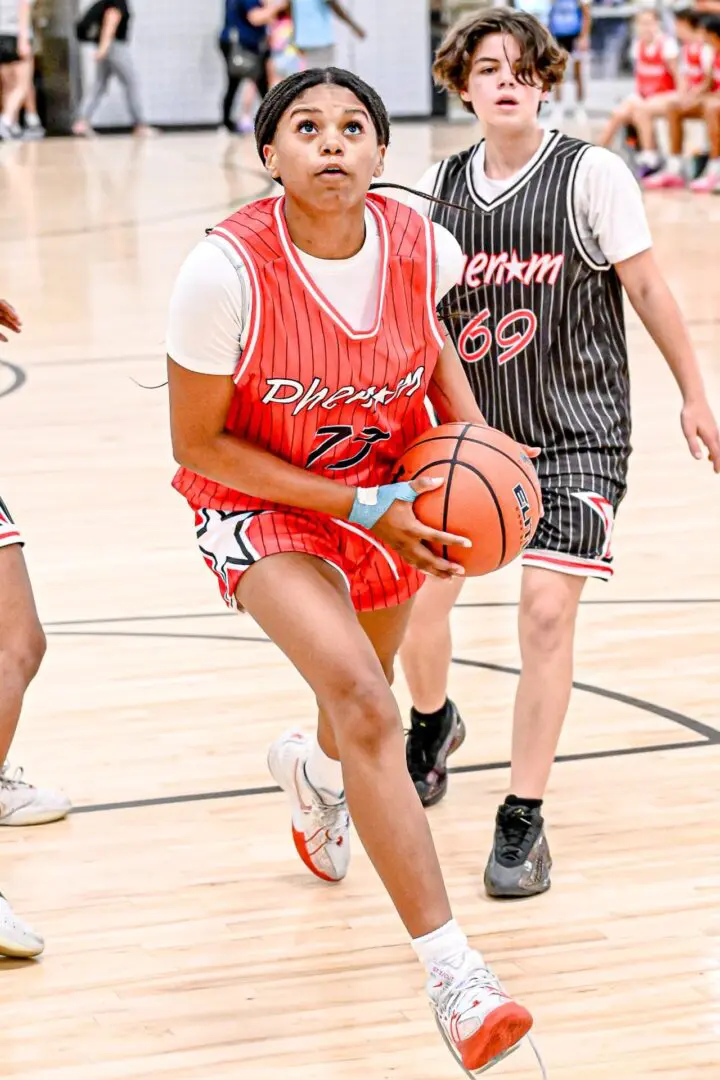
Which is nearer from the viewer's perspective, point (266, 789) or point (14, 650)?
point (14, 650)

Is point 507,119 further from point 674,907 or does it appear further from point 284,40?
point 284,40

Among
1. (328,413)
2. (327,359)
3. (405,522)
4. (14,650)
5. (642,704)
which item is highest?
(327,359)

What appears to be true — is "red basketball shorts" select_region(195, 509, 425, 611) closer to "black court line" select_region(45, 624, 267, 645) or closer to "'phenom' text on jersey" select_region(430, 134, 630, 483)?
"'phenom' text on jersey" select_region(430, 134, 630, 483)

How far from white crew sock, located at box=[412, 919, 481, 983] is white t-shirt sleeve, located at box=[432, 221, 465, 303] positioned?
109 cm

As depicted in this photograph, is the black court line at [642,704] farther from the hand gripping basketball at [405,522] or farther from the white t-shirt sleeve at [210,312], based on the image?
the white t-shirt sleeve at [210,312]

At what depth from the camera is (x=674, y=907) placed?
3457 mm

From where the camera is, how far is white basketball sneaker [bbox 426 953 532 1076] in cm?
268

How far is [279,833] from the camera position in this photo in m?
3.89

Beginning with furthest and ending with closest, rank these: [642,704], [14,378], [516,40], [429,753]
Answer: [14,378]
[642,704]
[429,753]
[516,40]

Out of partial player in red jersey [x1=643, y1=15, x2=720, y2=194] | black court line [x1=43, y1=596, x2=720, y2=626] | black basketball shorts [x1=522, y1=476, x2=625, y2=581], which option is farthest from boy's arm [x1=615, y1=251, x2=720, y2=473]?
partial player in red jersey [x1=643, y1=15, x2=720, y2=194]

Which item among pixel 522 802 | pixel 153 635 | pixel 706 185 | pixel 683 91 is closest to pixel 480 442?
pixel 522 802

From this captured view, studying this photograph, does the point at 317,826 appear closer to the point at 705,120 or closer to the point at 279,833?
the point at 279,833

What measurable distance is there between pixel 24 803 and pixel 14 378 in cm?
511

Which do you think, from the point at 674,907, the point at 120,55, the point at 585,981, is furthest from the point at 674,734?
the point at 120,55
